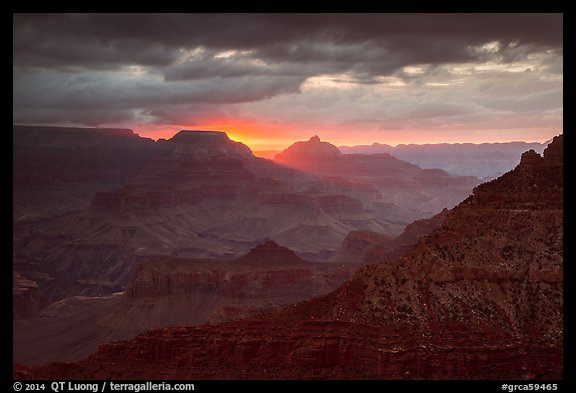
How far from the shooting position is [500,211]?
53.5m

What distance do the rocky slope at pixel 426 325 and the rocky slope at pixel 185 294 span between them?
59.0m

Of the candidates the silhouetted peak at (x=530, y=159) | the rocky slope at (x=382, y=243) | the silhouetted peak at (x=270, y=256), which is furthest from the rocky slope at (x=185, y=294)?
the silhouetted peak at (x=530, y=159)

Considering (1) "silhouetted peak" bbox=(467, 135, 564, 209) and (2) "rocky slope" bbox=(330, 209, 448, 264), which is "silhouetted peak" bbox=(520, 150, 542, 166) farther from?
(2) "rocky slope" bbox=(330, 209, 448, 264)

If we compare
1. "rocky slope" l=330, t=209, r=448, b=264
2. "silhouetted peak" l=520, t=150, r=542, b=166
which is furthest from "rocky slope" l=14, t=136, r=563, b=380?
"rocky slope" l=330, t=209, r=448, b=264

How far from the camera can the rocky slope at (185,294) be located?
112438mm

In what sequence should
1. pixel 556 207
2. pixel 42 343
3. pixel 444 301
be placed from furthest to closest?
pixel 42 343 → pixel 556 207 → pixel 444 301

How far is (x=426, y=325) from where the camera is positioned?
48062 millimetres

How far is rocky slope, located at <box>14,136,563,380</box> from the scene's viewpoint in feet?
153

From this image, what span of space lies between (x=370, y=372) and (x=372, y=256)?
3465 inches

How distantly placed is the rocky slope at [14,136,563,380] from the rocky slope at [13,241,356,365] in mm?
59008

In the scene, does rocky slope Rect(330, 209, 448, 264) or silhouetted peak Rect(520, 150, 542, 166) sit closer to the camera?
silhouetted peak Rect(520, 150, 542, 166)
